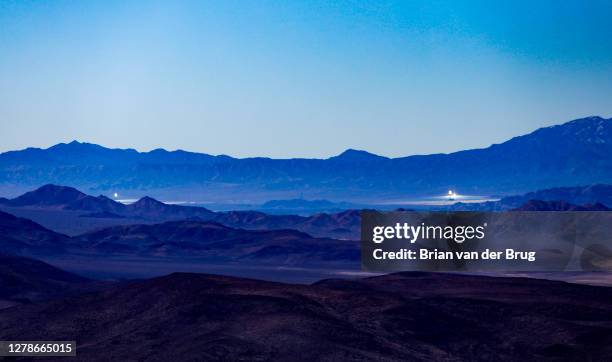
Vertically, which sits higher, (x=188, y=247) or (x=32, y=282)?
(x=188, y=247)

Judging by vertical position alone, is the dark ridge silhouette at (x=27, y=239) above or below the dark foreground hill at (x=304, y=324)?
above

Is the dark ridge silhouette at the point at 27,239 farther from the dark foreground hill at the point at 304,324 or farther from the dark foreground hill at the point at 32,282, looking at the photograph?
the dark foreground hill at the point at 304,324

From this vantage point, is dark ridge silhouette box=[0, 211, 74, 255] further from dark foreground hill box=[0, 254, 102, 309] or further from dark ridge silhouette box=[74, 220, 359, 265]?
dark foreground hill box=[0, 254, 102, 309]

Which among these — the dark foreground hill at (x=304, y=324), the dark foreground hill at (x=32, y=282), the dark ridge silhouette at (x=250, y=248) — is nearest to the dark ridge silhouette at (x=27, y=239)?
the dark ridge silhouette at (x=250, y=248)

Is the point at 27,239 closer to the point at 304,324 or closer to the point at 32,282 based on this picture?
the point at 32,282

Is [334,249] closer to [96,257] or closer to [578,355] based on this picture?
[96,257]

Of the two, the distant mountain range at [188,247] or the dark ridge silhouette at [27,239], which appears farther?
the distant mountain range at [188,247]

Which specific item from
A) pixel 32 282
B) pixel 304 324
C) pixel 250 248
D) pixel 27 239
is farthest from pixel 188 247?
pixel 304 324

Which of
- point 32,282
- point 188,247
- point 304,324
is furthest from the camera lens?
point 188,247

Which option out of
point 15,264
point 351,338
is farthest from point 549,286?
point 15,264

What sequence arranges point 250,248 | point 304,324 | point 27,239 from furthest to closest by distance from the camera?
1. point 250,248
2. point 27,239
3. point 304,324
